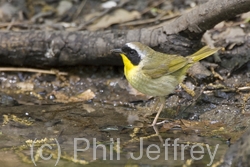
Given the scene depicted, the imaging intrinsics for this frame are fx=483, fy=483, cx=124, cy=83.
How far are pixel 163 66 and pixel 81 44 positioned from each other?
1609 mm

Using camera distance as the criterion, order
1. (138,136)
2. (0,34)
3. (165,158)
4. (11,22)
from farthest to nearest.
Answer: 1. (11,22)
2. (0,34)
3. (138,136)
4. (165,158)

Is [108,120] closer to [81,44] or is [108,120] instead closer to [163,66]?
[163,66]

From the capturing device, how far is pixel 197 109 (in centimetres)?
585

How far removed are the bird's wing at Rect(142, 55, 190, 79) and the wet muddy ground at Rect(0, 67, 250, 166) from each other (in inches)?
20.1

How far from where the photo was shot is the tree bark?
6453mm

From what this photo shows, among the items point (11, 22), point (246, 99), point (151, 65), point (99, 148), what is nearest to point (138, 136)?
point (99, 148)

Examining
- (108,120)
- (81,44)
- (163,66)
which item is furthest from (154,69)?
(81,44)

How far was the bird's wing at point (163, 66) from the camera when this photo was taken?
574 centimetres

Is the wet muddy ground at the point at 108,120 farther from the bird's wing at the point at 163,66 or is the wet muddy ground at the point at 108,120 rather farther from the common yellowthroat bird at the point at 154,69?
the bird's wing at the point at 163,66

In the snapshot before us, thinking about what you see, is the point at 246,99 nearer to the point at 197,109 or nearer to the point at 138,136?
the point at 197,109

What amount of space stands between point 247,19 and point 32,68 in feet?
11.0

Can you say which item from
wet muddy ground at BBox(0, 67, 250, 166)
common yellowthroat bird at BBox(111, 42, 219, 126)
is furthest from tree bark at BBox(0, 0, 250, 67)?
common yellowthroat bird at BBox(111, 42, 219, 126)

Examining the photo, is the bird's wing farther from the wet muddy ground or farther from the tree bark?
the tree bark

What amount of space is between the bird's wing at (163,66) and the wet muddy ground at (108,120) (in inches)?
20.1
